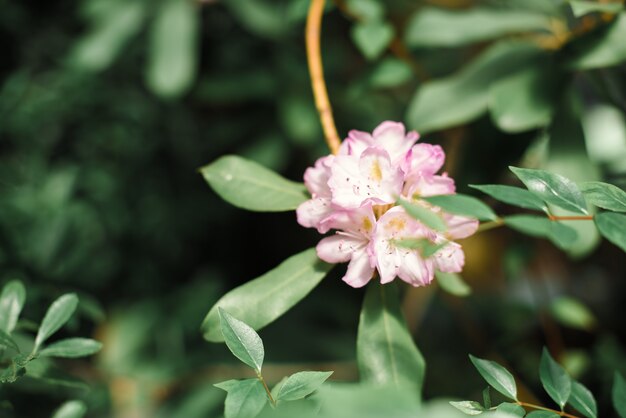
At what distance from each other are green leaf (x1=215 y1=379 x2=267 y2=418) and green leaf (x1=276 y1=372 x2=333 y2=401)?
0.08 feet

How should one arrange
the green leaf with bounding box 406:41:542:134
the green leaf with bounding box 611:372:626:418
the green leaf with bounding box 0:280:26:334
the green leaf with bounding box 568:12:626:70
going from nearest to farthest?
1. the green leaf with bounding box 611:372:626:418
2. the green leaf with bounding box 0:280:26:334
3. the green leaf with bounding box 568:12:626:70
4. the green leaf with bounding box 406:41:542:134

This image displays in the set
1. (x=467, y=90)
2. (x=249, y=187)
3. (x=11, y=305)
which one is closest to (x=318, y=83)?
(x=249, y=187)

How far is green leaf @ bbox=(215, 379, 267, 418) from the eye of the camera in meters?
0.54

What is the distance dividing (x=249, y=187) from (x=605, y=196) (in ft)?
1.50

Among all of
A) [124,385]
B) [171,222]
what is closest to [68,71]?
[171,222]

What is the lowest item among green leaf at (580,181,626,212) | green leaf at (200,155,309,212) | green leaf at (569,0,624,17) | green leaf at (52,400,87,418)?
green leaf at (52,400,87,418)

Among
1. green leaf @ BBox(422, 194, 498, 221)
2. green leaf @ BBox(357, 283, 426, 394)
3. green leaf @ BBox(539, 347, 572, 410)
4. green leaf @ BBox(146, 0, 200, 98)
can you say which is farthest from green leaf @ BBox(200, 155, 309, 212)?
green leaf @ BBox(146, 0, 200, 98)

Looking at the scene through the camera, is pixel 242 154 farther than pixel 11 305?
Yes

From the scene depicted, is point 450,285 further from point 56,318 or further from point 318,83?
point 56,318

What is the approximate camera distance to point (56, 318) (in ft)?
2.28

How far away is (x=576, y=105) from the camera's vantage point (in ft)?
3.53

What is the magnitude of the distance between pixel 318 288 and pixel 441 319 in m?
0.51

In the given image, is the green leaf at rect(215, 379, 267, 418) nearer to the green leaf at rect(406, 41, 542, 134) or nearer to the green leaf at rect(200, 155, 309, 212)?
the green leaf at rect(200, 155, 309, 212)

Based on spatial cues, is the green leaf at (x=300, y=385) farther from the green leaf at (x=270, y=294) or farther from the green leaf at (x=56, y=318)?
the green leaf at (x=56, y=318)
